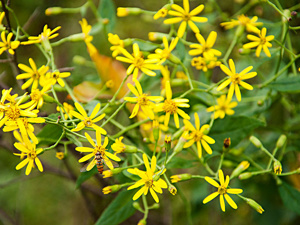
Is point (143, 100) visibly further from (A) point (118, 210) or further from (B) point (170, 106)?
(A) point (118, 210)

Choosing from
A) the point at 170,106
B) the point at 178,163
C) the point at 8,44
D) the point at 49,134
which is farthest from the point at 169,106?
the point at 8,44

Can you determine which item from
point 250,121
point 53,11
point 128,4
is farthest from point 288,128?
point 128,4

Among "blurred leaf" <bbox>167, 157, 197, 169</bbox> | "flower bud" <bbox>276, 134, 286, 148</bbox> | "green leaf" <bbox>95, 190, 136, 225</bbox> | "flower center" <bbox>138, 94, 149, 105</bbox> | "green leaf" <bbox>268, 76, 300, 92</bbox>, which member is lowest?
"green leaf" <bbox>95, 190, 136, 225</bbox>

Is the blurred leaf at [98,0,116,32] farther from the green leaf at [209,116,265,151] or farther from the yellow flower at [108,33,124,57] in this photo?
the green leaf at [209,116,265,151]

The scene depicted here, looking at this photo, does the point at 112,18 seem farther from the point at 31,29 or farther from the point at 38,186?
the point at 38,186

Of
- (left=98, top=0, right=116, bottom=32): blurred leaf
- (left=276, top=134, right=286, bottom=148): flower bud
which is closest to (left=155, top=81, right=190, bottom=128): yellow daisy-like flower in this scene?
(left=276, top=134, right=286, bottom=148): flower bud

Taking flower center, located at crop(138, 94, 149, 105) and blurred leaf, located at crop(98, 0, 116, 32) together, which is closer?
flower center, located at crop(138, 94, 149, 105)

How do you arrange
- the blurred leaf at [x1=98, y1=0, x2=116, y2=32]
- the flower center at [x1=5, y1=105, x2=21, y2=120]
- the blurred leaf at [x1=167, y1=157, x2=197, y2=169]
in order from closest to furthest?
1. the flower center at [x1=5, y1=105, x2=21, y2=120]
2. the blurred leaf at [x1=167, y1=157, x2=197, y2=169]
3. the blurred leaf at [x1=98, y1=0, x2=116, y2=32]
